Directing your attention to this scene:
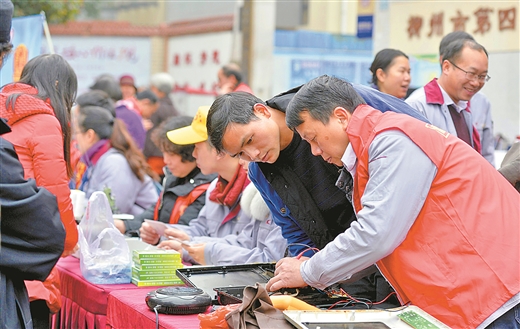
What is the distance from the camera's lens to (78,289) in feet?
10.4

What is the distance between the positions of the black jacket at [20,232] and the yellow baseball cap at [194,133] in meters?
1.64

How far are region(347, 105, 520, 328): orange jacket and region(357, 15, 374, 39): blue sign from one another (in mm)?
6745

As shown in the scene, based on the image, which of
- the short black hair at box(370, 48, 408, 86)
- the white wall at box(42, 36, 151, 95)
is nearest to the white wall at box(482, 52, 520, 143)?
the short black hair at box(370, 48, 408, 86)

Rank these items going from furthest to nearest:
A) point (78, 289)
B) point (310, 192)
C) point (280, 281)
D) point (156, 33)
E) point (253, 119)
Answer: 1. point (156, 33)
2. point (78, 289)
3. point (310, 192)
4. point (253, 119)
5. point (280, 281)

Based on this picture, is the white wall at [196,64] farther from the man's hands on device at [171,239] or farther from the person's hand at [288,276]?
the person's hand at [288,276]

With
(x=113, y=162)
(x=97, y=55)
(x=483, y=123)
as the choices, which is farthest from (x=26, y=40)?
(x=97, y=55)

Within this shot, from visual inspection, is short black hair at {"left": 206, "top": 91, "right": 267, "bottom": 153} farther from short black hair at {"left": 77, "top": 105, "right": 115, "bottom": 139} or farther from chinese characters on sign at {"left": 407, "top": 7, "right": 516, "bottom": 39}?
chinese characters on sign at {"left": 407, "top": 7, "right": 516, "bottom": 39}

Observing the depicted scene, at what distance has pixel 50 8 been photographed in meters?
10.1

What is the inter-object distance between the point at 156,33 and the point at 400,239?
15.6 metres

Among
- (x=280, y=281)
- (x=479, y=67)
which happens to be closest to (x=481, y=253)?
(x=280, y=281)

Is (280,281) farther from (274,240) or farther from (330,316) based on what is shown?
(274,240)

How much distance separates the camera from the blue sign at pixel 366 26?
28.6 feet

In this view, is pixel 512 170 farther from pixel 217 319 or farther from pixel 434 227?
pixel 217 319

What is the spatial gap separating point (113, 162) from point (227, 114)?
236 centimetres
